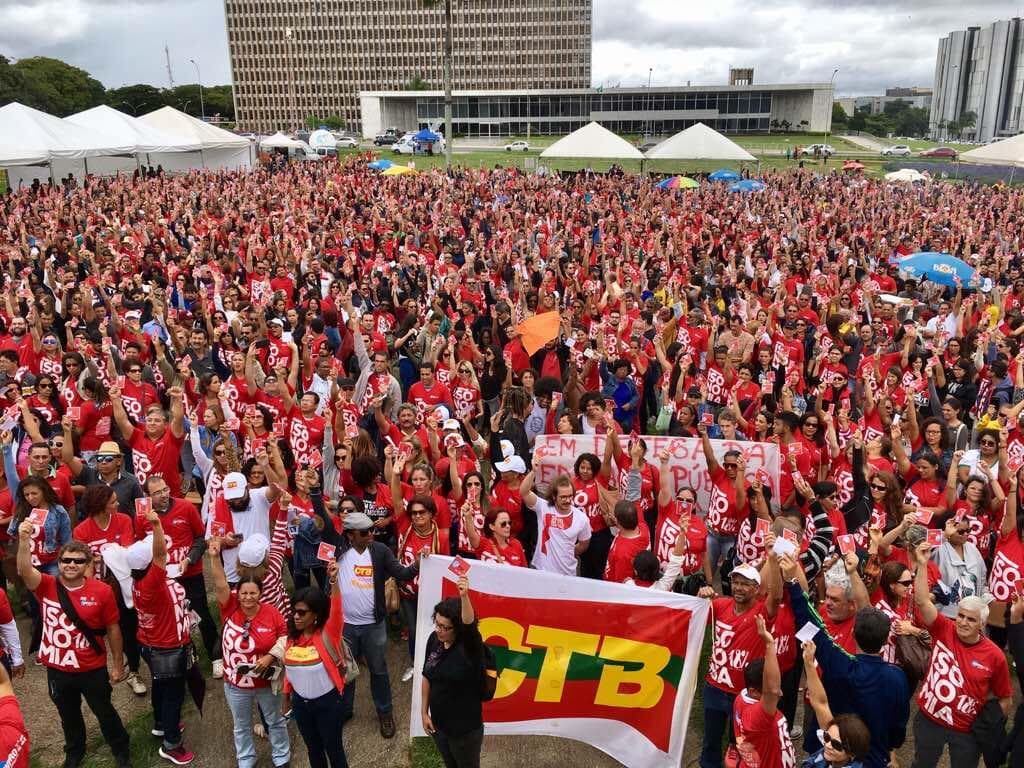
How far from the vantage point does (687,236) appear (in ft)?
59.7

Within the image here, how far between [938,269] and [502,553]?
11.8 metres

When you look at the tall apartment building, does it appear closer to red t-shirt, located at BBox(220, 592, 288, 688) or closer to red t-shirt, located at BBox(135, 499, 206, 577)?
red t-shirt, located at BBox(135, 499, 206, 577)

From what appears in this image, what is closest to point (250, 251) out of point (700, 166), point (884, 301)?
point (884, 301)

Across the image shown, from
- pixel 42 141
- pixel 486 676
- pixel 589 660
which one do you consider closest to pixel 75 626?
pixel 486 676

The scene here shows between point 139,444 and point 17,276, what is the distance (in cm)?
931

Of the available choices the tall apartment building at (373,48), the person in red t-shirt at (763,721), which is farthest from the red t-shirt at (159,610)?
the tall apartment building at (373,48)

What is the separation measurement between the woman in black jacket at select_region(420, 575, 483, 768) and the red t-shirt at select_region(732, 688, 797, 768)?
55.4 inches

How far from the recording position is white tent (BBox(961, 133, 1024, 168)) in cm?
2308

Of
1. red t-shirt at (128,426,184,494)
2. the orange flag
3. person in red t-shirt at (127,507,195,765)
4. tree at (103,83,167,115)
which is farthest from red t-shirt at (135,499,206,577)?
tree at (103,83,167,115)

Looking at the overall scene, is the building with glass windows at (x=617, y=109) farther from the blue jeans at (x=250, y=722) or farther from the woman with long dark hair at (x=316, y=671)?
the woman with long dark hair at (x=316, y=671)

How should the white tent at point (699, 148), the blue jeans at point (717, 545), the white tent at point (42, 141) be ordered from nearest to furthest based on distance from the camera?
the blue jeans at point (717, 545)
the white tent at point (42, 141)
the white tent at point (699, 148)

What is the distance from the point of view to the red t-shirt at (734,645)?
4.29 m

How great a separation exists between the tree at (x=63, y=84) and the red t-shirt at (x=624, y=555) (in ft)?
316

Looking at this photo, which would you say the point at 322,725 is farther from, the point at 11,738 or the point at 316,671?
the point at 11,738
